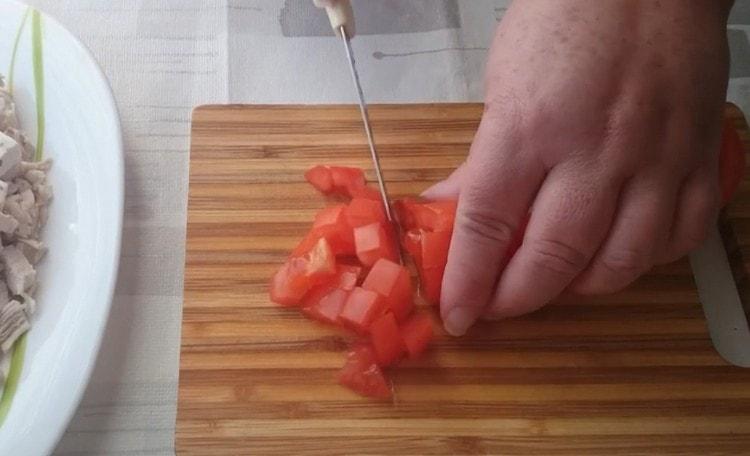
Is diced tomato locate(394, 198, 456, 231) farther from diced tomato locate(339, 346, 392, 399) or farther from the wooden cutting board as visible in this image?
diced tomato locate(339, 346, 392, 399)

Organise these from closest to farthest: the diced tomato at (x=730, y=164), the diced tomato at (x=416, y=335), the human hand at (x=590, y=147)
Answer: the human hand at (x=590, y=147), the diced tomato at (x=416, y=335), the diced tomato at (x=730, y=164)

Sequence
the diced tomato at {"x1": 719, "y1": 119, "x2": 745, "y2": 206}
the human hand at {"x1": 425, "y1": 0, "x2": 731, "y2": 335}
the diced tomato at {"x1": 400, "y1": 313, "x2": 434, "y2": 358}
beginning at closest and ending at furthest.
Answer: the human hand at {"x1": 425, "y1": 0, "x2": 731, "y2": 335} < the diced tomato at {"x1": 400, "y1": 313, "x2": 434, "y2": 358} < the diced tomato at {"x1": 719, "y1": 119, "x2": 745, "y2": 206}

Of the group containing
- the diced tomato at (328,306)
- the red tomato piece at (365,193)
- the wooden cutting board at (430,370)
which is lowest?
the wooden cutting board at (430,370)

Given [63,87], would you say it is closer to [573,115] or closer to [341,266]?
[341,266]

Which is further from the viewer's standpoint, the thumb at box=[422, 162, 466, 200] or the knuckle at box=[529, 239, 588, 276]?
the thumb at box=[422, 162, 466, 200]

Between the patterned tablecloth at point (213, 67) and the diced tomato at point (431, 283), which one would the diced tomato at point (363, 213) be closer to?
the diced tomato at point (431, 283)

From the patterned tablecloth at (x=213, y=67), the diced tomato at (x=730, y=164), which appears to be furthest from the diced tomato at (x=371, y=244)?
the diced tomato at (x=730, y=164)

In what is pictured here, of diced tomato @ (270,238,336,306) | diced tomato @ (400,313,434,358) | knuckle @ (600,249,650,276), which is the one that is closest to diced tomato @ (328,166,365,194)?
diced tomato @ (270,238,336,306)
